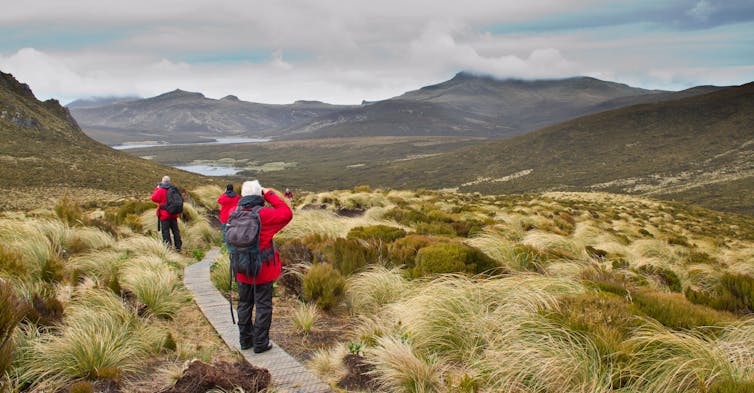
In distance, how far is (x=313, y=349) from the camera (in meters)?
5.57

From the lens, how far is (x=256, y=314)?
5.34m

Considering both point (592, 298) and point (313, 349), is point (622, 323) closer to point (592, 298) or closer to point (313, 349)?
point (592, 298)

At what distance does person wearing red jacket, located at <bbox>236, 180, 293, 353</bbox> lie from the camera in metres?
5.35

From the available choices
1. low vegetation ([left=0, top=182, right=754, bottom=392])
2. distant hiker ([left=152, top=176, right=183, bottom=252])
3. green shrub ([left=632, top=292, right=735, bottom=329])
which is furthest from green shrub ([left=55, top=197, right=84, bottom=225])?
green shrub ([left=632, top=292, right=735, bottom=329])

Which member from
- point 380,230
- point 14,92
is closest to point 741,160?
point 380,230

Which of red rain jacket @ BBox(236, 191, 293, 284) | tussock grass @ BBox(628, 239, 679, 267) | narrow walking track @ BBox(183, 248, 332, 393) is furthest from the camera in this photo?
tussock grass @ BBox(628, 239, 679, 267)

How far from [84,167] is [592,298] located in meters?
64.7

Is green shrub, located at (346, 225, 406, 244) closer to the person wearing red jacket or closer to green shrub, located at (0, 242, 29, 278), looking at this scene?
the person wearing red jacket

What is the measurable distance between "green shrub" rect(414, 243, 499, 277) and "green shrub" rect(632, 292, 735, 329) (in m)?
2.34

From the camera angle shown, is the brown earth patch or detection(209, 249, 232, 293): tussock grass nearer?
the brown earth patch

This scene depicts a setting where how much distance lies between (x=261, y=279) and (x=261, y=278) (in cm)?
2

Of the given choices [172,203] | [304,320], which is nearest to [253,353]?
[304,320]

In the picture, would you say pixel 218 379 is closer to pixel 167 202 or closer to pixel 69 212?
pixel 167 202

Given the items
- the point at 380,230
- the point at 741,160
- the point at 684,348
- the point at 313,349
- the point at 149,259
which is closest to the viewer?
the point at 684,348
